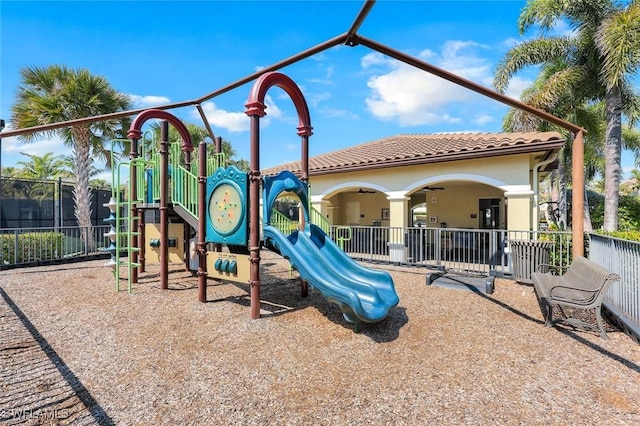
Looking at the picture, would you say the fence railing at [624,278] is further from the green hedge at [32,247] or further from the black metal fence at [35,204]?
the black metal fence at [35,204]

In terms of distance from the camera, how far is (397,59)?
14.5 ft

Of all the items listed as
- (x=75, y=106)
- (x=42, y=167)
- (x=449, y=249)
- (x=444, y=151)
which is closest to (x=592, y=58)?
(x=444, y=151)

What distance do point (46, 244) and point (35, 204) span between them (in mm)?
3657

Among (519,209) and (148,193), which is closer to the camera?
(148,193)

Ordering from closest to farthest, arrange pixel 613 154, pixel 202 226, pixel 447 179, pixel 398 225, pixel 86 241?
1. pixel 202 226
2. pixel 447 179
3. pixel 398 225
4. pixel 613 154
5. pixel 86 241

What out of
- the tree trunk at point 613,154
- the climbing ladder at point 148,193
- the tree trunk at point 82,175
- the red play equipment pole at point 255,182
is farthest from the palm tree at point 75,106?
the tree trunk at point 613,154

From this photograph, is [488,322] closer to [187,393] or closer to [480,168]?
[187,393]

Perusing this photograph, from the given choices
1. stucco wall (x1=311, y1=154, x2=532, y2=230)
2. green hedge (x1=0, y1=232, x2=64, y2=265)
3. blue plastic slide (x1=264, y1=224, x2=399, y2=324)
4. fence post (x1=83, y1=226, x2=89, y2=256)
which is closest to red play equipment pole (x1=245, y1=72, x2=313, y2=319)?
blue plastic slide (x1=264, y1=224, x2=399, y2=324)

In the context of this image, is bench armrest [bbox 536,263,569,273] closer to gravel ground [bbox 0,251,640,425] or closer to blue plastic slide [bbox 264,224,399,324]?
gravel ground [bbox 0,251,640,425]

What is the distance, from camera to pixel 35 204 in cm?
1402

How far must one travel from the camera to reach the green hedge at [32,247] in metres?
10.7

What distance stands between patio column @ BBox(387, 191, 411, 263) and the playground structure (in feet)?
18.7

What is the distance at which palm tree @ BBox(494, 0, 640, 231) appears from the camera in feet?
34.9

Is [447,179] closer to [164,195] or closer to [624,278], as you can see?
[624,278]
